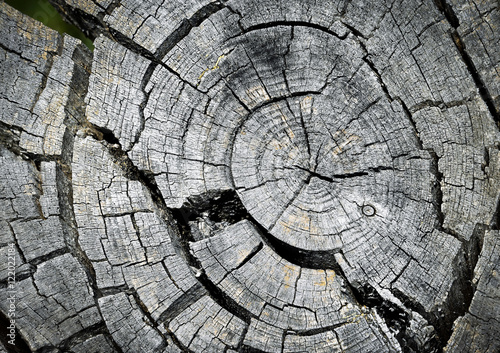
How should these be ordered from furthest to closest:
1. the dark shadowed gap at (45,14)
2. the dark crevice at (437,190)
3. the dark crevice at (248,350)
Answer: the dark shadowed gap at (45,14), the dark crevice at (437,190), the dark crevice at (248,350)

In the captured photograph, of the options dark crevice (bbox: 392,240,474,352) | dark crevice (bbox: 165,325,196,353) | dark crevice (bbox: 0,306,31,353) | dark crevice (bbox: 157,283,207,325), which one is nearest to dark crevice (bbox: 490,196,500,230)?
dark crevice (bbox: 392,240,474,352)

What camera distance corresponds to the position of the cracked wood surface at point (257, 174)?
170 cm

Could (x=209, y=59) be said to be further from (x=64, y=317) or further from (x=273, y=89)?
(x=64, y=317)

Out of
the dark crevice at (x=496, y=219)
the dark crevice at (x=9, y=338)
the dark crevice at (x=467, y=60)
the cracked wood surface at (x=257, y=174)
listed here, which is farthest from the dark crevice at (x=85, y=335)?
the dark crevice at (x=467, y=60)

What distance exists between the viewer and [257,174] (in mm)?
1740

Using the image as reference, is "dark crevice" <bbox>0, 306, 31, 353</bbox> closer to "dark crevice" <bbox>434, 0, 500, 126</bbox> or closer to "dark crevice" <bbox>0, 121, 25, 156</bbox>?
"dark crevice" <bbox>0, 121, 25, 156</bbox>

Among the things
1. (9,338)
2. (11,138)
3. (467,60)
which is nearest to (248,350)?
(9,338)

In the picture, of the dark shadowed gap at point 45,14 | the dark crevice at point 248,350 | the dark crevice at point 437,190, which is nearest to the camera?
the dark crevice at point 248,350

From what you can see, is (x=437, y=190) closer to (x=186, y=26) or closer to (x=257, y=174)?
(x=257, y=174)

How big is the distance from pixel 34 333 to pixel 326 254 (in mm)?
1544

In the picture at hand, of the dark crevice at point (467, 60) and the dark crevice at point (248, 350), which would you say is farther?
the dark crevice at point (467, 60)

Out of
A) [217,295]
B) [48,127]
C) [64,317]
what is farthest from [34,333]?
[48,127]

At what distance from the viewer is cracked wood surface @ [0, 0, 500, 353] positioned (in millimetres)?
1701

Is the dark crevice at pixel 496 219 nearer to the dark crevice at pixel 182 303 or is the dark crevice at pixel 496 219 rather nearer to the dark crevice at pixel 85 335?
the dark crevice at pixel 182 303
